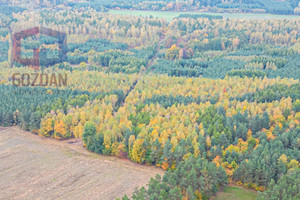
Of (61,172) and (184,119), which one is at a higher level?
(184,119)

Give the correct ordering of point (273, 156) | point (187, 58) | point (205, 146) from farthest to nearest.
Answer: point (187, 58) → point (205, 146) → point (273, 156)

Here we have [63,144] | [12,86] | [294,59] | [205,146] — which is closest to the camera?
[205,146]

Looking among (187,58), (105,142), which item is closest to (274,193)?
(105,142)

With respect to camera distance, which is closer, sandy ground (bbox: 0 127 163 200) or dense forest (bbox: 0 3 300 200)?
dense forest (bbox: 0 3 300 200)

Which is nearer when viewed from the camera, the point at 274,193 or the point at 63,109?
the point at 274,193

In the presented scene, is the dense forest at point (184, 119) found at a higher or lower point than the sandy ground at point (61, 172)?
higher

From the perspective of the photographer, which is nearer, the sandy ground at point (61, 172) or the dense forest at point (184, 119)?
the dense forest at point (184, 119)

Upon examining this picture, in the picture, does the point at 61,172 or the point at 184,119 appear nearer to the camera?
Result: the point at 61,172

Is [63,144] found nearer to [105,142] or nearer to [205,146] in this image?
[105,142]
